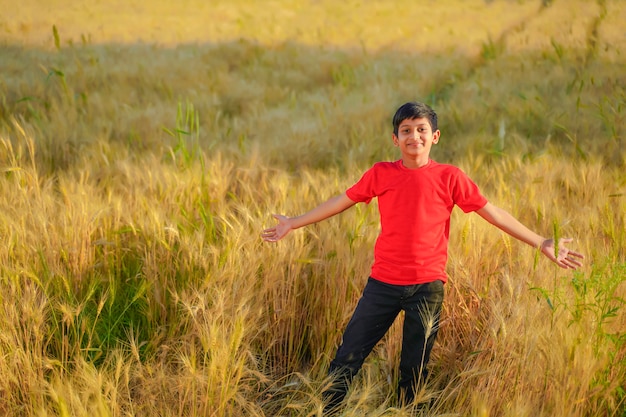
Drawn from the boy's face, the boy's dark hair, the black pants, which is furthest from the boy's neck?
the black pants

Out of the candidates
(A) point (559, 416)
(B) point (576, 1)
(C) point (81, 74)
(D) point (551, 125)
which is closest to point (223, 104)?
(C) point (81, 74)

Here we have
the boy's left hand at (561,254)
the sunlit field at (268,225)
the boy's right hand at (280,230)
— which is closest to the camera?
the sunlit field at (268,225)

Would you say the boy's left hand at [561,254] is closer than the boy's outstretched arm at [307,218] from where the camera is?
Yes

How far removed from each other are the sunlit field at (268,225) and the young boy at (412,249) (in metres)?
0.10

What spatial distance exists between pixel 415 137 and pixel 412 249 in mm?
347

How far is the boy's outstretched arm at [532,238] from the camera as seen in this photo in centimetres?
189

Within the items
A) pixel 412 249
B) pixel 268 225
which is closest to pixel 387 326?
pixel 412 249

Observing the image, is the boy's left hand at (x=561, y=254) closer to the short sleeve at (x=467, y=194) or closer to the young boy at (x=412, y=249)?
the young boy at (x=412, y=249)

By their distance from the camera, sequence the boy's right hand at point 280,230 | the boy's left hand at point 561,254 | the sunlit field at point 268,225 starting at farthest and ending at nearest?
the boy's right hand at point 280,230 < the boy's left hand at point 561,254 < the sunlit field at point 268,225

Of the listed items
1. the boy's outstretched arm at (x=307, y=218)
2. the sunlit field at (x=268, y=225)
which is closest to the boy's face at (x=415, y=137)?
the boy's outstretched arm at (x=307, y=218)

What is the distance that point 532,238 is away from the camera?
194 centimetres

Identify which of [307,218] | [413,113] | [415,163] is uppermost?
[413,113]

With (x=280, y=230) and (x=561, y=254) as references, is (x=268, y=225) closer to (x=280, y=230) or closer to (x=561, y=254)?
(x=280, y=230)

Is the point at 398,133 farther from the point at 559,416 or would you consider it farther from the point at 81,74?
the point at 81,74
